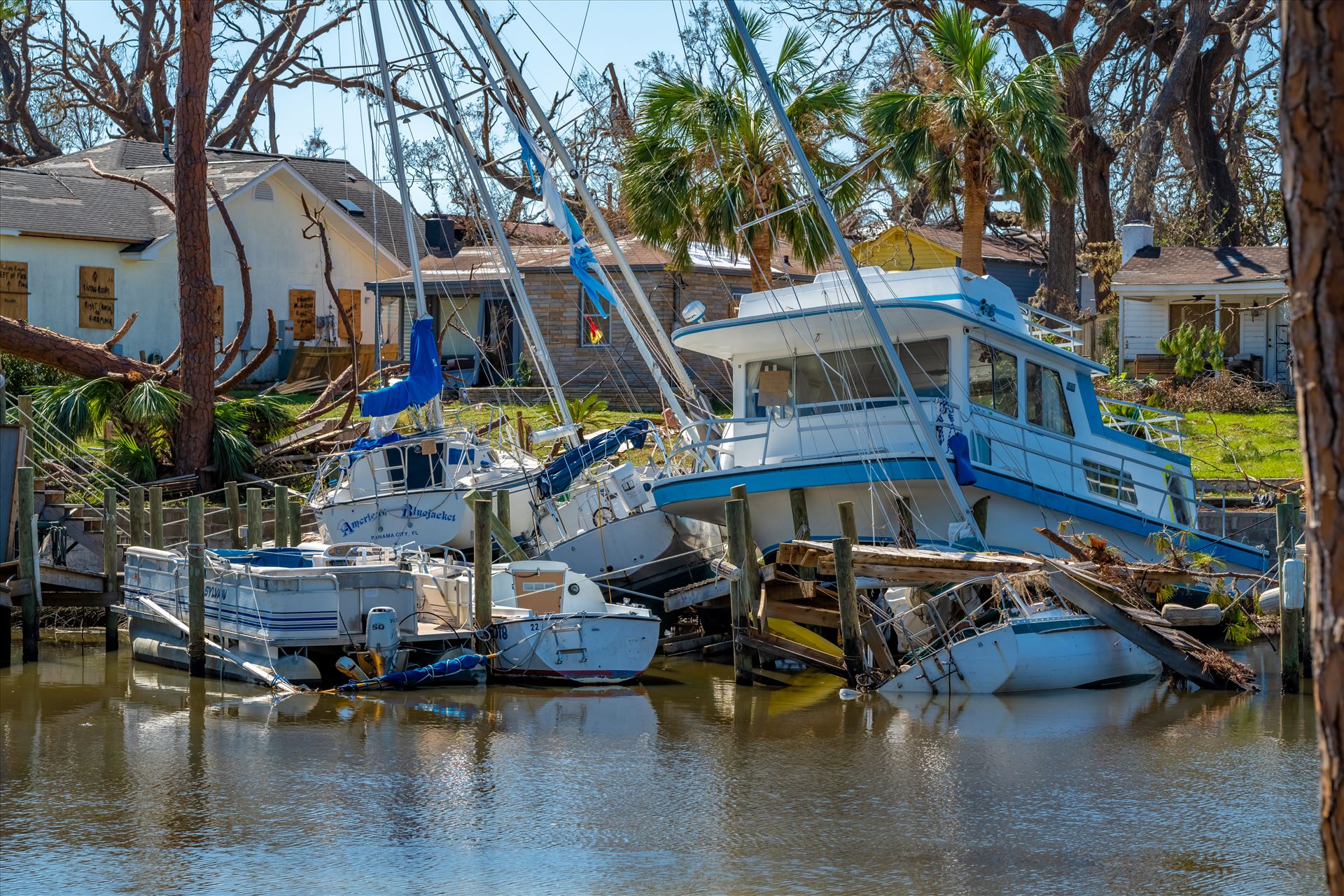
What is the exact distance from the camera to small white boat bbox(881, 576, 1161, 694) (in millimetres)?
15328

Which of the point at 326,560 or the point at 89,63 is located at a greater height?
the point at 89,63

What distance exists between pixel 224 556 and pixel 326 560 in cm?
130

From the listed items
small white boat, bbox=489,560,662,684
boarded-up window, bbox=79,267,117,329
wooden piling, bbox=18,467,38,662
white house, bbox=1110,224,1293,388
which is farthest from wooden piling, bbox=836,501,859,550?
boarded-up window, bbox=79,267,117,329

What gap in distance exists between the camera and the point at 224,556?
680 inches

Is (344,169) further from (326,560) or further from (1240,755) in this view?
(1240,755)

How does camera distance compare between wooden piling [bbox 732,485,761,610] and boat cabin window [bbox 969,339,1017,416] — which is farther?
boat cabin window [bbox 969,339,1017,416]

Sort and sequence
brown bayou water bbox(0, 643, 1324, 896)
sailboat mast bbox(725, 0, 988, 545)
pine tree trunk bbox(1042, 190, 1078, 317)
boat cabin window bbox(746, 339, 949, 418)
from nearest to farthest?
brown bayou water bbox(0, 643, 1324, 896)
sailboat mast bbox(725, 0, 988, 545)
boat cabin window bbox(746, 339, 949, 418)
pine tree trunk bbox(1042, 190, 1078, 317)

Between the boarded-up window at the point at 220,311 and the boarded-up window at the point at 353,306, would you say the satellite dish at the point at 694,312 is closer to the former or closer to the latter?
the boarded-up window at the point at 220,311

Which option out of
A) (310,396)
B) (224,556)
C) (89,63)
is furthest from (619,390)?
(89,63)

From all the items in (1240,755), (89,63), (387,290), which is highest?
(89,63)

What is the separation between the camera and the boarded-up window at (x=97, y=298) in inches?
1364

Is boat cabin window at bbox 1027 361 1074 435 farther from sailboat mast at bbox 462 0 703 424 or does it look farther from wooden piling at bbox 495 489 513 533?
wooden piling at bbox 495 489 513 533

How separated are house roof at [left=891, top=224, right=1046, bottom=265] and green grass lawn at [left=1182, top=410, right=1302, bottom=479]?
52.9 ft

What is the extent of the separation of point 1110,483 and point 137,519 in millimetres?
13035
